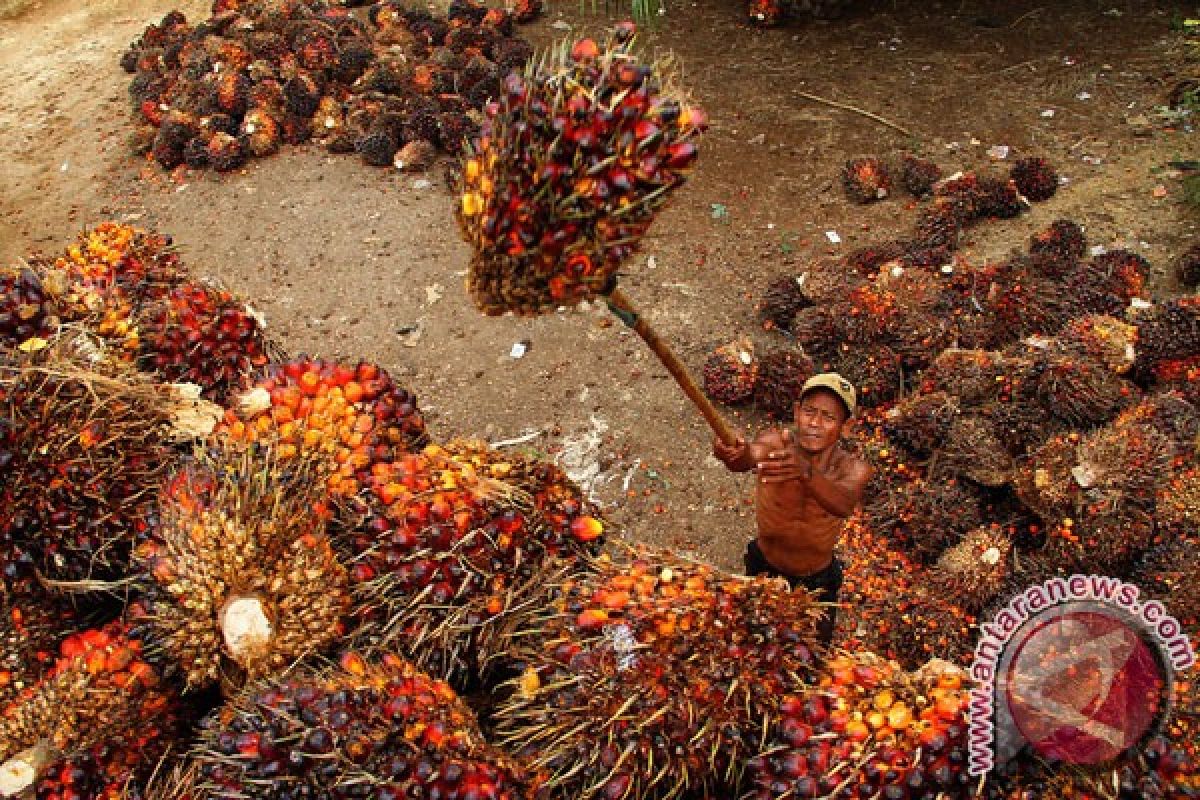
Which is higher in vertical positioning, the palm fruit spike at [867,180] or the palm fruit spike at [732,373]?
the palm fruit spike at [867,180]

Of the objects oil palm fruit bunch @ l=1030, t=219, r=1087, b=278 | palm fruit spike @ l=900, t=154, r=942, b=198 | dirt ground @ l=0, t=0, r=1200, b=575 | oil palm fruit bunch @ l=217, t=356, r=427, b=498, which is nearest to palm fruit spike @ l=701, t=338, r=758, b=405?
dirt ground @ l=0, t=0, r=1200, b=575

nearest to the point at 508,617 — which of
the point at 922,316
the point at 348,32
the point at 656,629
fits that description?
the point at 656,629

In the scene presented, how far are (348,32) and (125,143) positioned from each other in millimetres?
2087

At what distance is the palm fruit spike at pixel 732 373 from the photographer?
186 inches

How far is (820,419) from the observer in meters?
2.73

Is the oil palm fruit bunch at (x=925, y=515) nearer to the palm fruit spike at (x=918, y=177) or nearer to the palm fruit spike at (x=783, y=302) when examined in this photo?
the palm fruit spike at (x=783, y=302)

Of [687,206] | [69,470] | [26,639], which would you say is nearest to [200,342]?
[69,470]

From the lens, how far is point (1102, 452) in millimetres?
3523

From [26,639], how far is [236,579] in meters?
0.62

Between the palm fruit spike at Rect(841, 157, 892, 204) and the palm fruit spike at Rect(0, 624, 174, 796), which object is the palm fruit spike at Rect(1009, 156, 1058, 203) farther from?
the palm fruit spike at Rect(0, 624, 174, 796)

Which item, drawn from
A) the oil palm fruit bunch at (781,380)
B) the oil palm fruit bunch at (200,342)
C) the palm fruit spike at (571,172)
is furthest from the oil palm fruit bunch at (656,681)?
the oil palm fruit bunch at (781,380)

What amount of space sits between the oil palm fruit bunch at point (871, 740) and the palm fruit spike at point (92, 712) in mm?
1341

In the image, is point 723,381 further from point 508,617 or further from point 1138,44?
point 1138,44

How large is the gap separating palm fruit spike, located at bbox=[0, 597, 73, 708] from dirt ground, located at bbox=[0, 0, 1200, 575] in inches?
83.8
